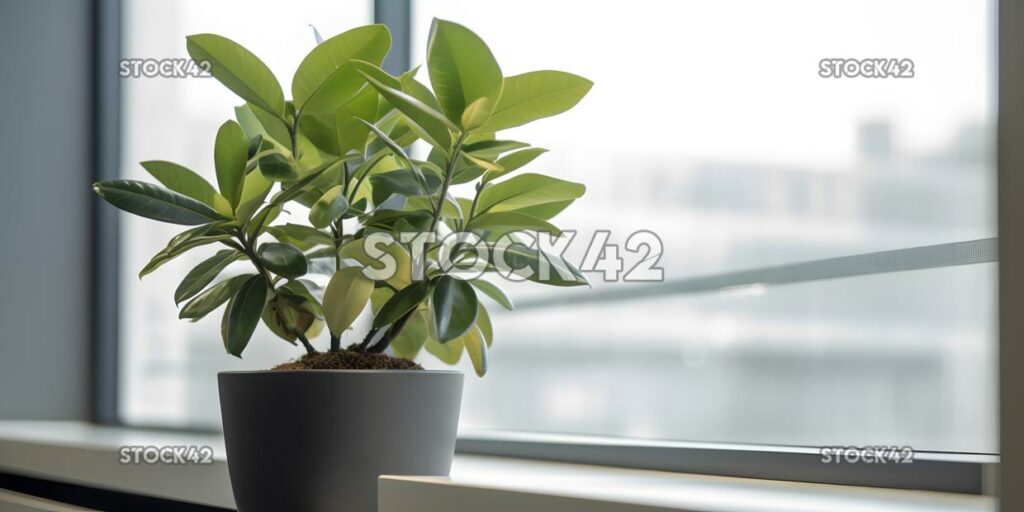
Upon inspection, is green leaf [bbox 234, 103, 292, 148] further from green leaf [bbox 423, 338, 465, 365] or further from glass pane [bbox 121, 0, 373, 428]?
glass pane [bbox 121, 0, 373, 428]

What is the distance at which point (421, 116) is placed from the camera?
1016mm

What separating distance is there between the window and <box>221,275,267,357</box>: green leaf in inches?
23.6

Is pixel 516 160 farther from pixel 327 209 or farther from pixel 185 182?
pixel 185 182

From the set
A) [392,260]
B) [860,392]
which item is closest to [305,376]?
[392,260]

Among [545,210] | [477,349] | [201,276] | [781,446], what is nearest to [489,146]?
[545,210]

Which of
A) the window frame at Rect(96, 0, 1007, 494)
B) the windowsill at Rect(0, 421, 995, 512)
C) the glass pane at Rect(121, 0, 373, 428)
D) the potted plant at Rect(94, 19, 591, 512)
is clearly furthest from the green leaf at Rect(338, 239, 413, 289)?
the glass pane at Rect(121, 0, 373, 428)

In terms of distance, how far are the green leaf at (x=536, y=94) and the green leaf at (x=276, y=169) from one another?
0.73 feet

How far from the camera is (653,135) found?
1.53 m

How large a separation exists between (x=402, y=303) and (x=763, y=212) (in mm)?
543

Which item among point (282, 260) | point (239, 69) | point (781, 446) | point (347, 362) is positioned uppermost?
point (239, 69)

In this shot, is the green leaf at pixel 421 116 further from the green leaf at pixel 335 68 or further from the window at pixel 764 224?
the window at pixel 764 224

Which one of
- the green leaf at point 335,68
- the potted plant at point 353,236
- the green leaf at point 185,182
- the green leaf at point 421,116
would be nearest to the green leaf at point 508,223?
the potted plant at point 353,236

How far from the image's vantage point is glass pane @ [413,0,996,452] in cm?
113

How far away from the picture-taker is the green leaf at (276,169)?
3.61 ft
